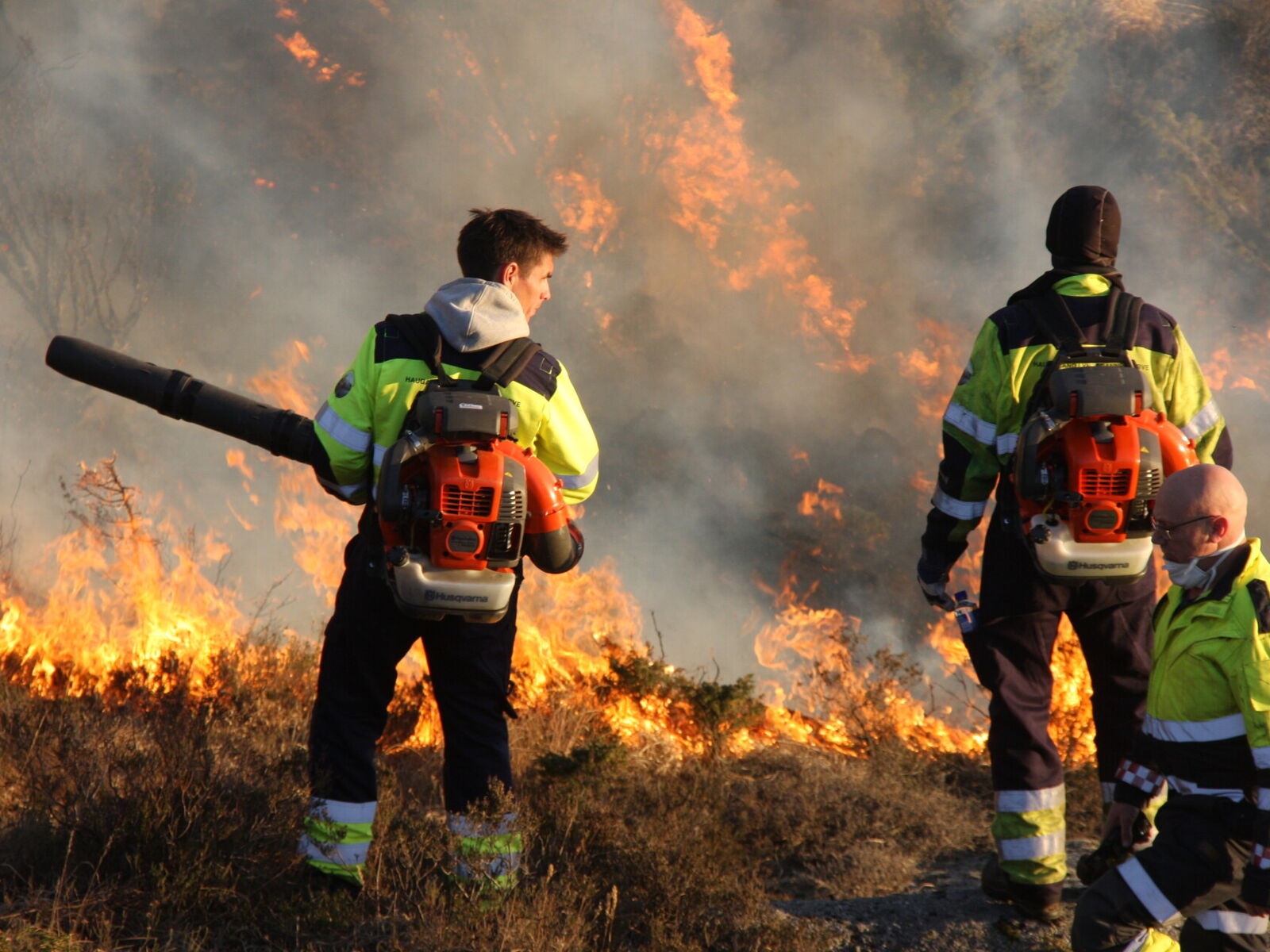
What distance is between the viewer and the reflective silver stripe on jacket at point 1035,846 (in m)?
3.33

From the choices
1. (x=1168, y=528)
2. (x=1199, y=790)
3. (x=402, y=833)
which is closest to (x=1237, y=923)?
(x=1199, y=790)

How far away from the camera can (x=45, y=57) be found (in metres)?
9.11

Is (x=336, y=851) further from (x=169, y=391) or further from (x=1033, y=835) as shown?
(x=1033, y=835)

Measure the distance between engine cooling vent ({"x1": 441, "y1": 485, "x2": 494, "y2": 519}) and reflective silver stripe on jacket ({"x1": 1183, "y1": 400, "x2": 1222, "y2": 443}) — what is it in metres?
2.30

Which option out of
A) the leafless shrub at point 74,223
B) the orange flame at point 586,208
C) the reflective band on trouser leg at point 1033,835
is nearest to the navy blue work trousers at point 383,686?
the reflective band on trouser leg at point 1033,835

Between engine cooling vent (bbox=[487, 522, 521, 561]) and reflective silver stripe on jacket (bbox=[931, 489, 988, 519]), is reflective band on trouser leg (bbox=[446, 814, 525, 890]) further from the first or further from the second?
reflective silver stripe on jacket (bbox=[931, 489, 988, 519])

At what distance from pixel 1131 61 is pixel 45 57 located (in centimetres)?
904

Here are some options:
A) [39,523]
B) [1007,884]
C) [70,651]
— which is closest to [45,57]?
[39,523]

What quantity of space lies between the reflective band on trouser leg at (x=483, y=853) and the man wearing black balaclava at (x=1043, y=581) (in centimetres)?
154

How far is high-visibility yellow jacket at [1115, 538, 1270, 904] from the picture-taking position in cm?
235

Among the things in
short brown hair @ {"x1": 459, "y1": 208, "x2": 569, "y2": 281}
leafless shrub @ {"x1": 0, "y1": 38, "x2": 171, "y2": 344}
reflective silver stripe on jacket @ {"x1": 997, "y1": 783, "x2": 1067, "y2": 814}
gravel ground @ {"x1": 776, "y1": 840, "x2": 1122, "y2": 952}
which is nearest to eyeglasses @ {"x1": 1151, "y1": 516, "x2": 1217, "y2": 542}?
reflective silver stripe on jacket @ {"x1": 997, "y1": 783, "x2": 1067, "y2": 814}

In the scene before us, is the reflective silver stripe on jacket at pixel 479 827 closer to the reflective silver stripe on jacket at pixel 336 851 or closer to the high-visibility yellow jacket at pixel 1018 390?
the reflective silver stripe on jacket at pixel 336 851

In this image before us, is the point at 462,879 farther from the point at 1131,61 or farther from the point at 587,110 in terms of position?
the point at 1131,61

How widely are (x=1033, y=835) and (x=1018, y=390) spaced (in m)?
1.41
